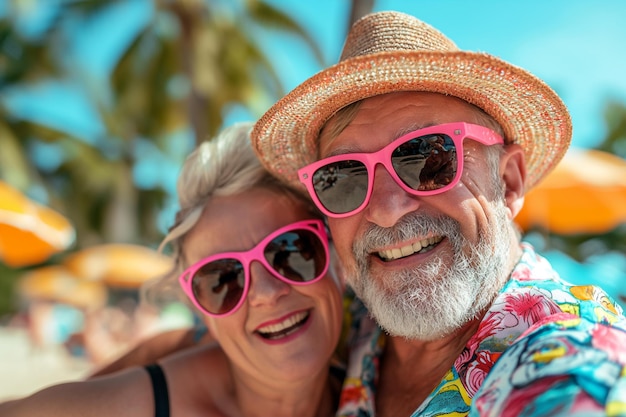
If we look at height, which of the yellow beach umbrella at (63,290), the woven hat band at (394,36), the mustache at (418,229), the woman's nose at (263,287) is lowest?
the yellow beach umbrella at (63,290)

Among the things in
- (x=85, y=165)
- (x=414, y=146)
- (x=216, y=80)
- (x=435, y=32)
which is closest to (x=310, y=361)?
(x=414, y=146)

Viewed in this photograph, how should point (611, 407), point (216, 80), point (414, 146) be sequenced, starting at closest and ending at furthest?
point (611, 407) < point (414, 146) < point (216, 80)

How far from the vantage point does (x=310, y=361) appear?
7.06 ft

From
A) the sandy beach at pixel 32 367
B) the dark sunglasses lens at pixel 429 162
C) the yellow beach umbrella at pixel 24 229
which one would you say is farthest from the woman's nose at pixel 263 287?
the yellow beach umbrella at pixel 24 229

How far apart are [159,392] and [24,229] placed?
368 inches

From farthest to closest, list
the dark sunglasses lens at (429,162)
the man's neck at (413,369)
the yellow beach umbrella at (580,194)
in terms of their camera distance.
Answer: the yellow beach umbrella at (580,194)
the man's neck at (413,369)
the dark sunglasses lens at (429,162)

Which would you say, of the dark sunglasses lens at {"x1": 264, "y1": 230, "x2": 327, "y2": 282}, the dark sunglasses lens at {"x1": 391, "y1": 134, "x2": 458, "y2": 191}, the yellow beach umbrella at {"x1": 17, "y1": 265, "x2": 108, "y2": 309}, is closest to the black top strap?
the dark sunglasses lens at {"x1": 264, "y1": 230, "x2": 327, "y2": 282}

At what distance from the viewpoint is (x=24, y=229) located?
33.8 feet

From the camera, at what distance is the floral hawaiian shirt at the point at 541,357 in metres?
1.02

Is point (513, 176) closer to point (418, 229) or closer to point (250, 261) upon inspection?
point (418, 229)

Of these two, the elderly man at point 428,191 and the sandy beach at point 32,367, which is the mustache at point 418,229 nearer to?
the elderly man at point 428,191

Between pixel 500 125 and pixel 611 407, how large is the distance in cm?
135

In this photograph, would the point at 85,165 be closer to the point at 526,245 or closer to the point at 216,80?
the point at 216,80

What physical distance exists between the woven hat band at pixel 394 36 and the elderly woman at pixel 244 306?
26.9 inches
